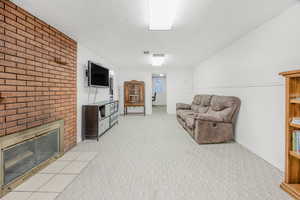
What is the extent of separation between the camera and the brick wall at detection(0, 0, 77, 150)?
177 cm

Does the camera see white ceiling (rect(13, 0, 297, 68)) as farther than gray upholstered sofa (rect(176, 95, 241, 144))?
No

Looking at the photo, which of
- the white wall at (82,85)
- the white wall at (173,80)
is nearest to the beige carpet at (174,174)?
the white wall at (82,85)

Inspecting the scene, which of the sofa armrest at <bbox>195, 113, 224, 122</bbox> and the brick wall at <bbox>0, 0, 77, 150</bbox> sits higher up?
the brick wall at <bbox>0, 0, 77, 150</bbox>

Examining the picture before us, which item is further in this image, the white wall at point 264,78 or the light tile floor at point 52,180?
the white wall at point 264,78

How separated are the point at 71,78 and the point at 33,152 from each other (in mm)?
1574

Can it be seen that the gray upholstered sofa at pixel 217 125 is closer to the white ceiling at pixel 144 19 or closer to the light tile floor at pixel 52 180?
the white ceiling at pixel 144 19

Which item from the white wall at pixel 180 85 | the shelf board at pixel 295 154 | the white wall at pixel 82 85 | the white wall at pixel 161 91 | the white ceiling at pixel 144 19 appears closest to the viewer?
the shelf board at pixel 295 154

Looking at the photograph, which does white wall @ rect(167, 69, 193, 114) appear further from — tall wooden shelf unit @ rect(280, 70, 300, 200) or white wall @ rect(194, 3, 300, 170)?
tall wooden shelf unit @ rect(280, 70, 300, 200)

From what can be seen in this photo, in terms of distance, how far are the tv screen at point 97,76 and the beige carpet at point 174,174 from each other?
1539 mm

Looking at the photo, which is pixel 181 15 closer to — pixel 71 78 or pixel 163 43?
pixel 163 43

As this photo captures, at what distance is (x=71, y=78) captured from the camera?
3197mm

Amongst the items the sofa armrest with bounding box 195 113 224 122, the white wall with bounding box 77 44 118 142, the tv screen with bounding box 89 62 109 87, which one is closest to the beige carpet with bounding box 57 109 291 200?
the sofa armrest with bounding box 195 113 224 122

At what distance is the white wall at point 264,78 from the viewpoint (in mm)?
2074

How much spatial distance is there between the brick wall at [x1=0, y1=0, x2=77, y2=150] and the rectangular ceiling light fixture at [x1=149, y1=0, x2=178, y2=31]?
65.0 inches
